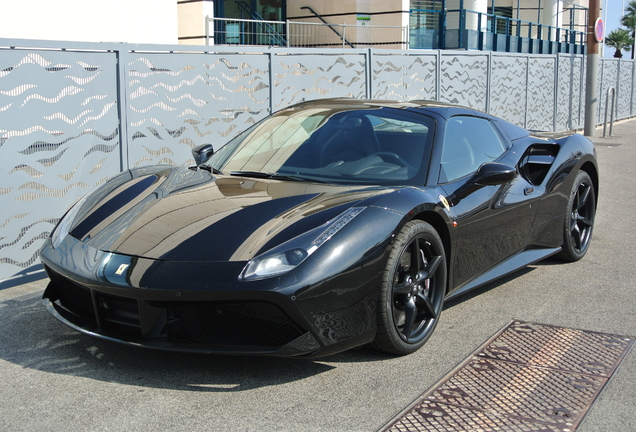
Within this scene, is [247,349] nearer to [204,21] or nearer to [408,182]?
[408,182]

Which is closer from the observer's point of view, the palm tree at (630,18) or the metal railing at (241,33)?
the metal railing at (241,33)

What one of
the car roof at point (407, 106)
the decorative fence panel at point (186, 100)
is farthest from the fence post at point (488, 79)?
the car roof at point (407, 106)

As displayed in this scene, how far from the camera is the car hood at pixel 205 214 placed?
339 cm

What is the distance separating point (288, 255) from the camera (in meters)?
3.29

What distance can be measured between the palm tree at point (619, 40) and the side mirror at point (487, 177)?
7363 cm

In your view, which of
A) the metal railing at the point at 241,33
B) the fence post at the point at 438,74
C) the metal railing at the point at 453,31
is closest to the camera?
the fence post at the point at 438,74

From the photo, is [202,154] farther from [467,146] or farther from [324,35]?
[324,35]

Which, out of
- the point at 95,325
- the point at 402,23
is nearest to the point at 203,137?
the point at 95,325

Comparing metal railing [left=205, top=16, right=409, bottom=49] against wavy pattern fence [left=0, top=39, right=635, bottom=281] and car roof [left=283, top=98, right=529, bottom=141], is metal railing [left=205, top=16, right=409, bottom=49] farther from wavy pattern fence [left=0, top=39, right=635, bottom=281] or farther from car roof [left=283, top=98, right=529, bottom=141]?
car roof [left=283, top=98, right=529, bottom=141]

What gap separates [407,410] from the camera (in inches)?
124

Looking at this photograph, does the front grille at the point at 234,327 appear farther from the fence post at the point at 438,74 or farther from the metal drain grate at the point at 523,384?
the fence post at the point at 438,74

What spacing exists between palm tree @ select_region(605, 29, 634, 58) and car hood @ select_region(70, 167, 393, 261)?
74.4 m

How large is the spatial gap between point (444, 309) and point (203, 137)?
320cm

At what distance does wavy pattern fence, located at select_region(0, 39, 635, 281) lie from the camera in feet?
17.1
